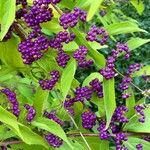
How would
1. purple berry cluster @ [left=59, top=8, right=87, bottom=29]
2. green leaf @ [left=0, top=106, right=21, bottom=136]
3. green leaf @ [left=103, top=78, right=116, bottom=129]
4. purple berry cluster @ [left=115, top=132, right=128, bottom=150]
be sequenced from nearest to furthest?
green leaf @ [left=0, top=106, right=21, bottom=136] → purple berry cluster @ [left=59, top=8, right=87, bottom=29] → green leaf @ [left=103, top=78, right=116, bottom=129] → purple berry cluster @ [left=115, top=132, right=128, bottom=150]

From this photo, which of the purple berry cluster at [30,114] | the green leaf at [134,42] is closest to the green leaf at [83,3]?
the green leaf at [134,42]

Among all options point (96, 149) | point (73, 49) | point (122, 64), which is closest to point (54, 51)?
point (73, 49)

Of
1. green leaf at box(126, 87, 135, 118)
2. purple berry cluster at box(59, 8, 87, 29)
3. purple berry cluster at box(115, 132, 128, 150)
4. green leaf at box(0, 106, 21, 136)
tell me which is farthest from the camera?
green leaf at box(126, 87, 135, 118)

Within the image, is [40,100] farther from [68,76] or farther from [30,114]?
[68,76]

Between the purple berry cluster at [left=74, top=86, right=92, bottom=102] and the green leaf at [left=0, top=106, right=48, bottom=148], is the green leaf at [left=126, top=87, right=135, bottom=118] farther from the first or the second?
the green leaf at [left=0, top=106, right=48, bottom=148]

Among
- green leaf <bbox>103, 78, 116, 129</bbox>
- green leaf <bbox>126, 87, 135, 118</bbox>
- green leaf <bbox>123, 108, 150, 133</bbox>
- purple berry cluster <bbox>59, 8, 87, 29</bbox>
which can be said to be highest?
purple berry cluster <bbox>59, 8, 87, 29</bbox>

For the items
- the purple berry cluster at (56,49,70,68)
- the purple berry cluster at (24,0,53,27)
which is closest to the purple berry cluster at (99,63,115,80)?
the purple berry cluster at (56,49,70,68)

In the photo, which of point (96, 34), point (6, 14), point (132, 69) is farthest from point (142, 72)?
point (6, 14)
